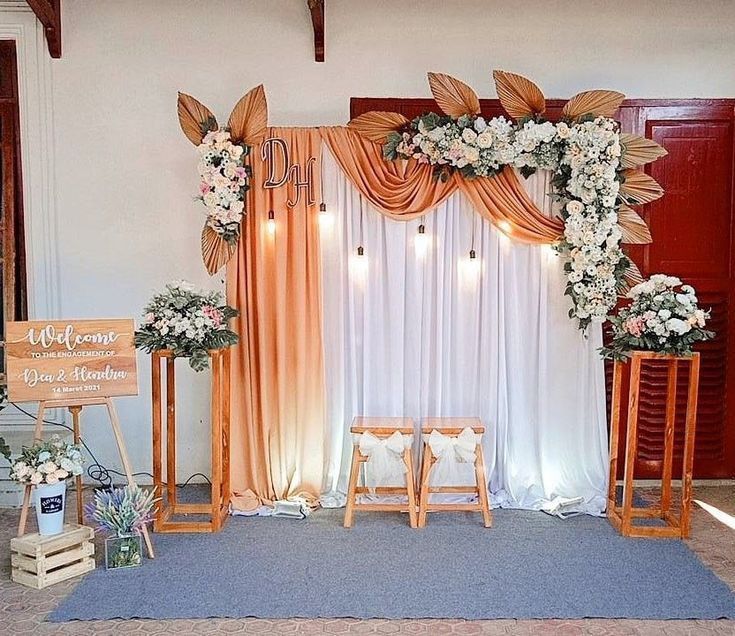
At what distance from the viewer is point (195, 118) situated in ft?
15.0

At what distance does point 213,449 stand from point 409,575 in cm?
128

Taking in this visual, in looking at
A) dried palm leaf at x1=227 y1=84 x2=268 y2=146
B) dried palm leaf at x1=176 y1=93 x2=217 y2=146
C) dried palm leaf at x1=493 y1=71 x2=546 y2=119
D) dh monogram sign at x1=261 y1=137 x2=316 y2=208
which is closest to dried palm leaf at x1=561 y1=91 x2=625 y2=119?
dried palm leaf at x1=493 y1=71 x2=546 y2=119

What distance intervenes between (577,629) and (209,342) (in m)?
2.31

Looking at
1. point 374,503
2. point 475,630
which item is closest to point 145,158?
point 374,503

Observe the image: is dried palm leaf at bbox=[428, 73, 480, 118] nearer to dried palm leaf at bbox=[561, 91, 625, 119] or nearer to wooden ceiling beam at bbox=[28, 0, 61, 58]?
dried palm leaf at bbox=[561, 91, 625, 119]

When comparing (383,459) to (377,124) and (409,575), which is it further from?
(377,124)

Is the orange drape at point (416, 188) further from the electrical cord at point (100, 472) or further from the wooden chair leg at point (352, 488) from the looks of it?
the electrical cord at point (100, 472)

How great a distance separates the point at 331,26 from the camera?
198 inches

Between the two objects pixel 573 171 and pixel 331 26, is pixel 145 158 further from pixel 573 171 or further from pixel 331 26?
pixel 573 171

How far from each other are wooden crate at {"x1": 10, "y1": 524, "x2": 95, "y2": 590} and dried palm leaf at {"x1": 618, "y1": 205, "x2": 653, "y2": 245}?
134 inches

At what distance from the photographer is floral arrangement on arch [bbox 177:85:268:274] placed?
4.49m

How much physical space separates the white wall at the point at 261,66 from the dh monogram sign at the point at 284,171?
0.42 meters

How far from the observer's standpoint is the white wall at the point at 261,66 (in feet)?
16.5

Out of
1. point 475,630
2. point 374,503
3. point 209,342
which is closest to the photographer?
point 475,630
